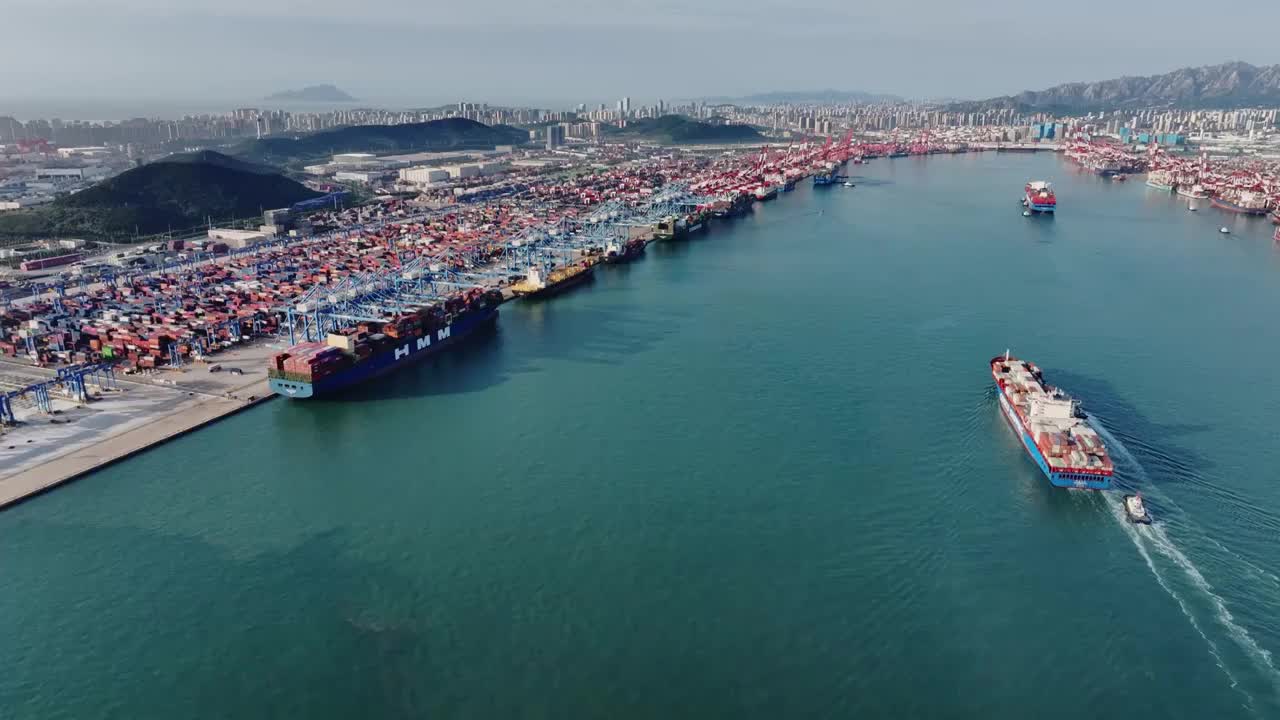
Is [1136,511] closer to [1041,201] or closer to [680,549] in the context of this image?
[680,549]

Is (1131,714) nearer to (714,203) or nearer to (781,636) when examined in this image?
(781,636)

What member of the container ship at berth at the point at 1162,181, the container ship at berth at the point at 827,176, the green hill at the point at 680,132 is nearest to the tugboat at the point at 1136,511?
the container ship at berth at the point at 827,176

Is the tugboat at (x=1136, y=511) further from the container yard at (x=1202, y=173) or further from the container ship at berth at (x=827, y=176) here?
the container ship at berth at (x=827, y=176)

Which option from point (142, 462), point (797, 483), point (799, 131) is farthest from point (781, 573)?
point (799, 131)

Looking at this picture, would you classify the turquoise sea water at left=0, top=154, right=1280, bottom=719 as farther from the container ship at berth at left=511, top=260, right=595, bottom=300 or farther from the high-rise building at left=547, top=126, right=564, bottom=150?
the high-rise building at left=547, top=126, right=564, bottom=150

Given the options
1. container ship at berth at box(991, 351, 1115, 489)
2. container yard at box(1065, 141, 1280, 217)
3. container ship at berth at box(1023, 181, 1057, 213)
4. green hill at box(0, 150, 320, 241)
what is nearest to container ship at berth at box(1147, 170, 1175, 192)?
container yard at box(1065, 141, 1280, 217)

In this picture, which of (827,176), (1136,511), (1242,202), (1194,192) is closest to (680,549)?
(1136,511)
